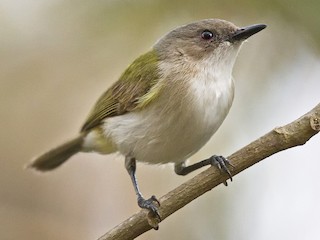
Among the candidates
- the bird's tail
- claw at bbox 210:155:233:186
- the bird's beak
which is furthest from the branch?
the bird's tail

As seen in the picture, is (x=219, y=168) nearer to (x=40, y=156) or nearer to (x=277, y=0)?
(x=277, y=0)

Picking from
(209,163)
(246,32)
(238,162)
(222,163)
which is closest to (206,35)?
(246,32)

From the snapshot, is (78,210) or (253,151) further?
(78,210)

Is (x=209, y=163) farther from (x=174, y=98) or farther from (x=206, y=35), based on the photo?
(x=206, y=35)

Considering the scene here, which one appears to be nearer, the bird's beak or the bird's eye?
the bird's beak

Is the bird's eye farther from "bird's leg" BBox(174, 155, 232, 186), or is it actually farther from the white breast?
"bird's leg" BBox(174, 155, 232, 186)

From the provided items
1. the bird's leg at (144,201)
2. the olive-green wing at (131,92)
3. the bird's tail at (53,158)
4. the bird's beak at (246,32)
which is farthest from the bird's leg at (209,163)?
the bird's tail at (53,158)

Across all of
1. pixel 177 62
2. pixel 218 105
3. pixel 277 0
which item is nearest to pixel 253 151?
pixel 218 105
